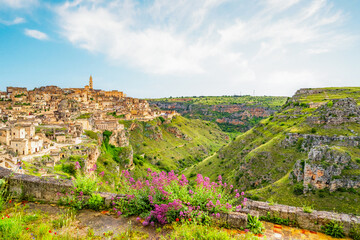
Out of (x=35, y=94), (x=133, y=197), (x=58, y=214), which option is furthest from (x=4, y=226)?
(x=35, y=94)

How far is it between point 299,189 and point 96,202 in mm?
28684

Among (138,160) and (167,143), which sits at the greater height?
(167,143)

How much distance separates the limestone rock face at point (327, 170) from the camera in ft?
85.1

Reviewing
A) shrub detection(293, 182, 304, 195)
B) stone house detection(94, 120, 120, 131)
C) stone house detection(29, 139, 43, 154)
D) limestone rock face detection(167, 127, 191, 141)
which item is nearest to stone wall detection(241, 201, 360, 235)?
shrub detection(293, 182, 304, 195)

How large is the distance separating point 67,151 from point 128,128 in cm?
3919

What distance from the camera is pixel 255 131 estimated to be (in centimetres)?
5803

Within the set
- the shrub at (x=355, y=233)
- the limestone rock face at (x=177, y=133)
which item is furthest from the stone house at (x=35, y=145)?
the limestone rock face at (x=177, y=133)

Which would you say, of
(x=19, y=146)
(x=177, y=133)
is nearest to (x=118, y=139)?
(x=19, y=146)

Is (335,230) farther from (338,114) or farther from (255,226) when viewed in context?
(338,114)

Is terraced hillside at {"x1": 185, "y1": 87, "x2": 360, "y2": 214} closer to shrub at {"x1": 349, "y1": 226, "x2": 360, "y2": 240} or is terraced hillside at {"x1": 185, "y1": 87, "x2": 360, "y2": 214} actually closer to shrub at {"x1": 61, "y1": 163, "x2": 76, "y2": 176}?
shrub at {"x1": 349, "y1": 226, "x2": 360, "y2": 240}

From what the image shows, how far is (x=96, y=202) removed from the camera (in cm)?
680

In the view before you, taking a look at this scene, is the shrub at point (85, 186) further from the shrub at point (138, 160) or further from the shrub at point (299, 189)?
the shrub at point (138, 160)

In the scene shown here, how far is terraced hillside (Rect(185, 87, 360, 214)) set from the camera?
25859 mm

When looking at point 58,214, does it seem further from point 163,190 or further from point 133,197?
point 163,190
